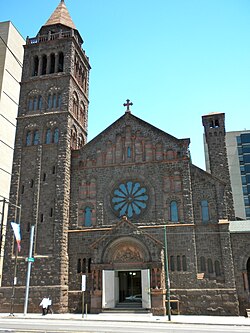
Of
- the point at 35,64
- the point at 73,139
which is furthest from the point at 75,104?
the point at 35,64

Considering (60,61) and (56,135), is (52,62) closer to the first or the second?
(60,61)

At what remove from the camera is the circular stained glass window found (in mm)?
31453

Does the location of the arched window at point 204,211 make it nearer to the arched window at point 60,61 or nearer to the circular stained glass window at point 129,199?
the circular stained glass window at point 129,199

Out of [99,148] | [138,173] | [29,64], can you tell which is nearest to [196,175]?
[138,173]

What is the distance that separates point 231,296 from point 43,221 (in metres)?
17.6

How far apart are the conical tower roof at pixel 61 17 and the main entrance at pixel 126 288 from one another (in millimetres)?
29140

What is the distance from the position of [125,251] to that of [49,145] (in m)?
13.3

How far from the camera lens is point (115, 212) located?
31594 millimetres

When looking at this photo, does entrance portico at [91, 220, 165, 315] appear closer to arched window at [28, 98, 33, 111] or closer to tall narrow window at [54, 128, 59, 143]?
tall narrow window at [54, 128, 59, 143]

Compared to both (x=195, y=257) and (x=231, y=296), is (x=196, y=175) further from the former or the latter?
(x=231, y=296)

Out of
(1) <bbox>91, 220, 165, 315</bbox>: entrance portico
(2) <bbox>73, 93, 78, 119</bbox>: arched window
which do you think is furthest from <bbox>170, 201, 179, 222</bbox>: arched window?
(2) <bbox>73, 93, 78, 119</bbox>: arched window

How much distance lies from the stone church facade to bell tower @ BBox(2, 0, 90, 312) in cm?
11

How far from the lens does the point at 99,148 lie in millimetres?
34219

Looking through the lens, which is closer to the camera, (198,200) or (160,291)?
(160,291)
